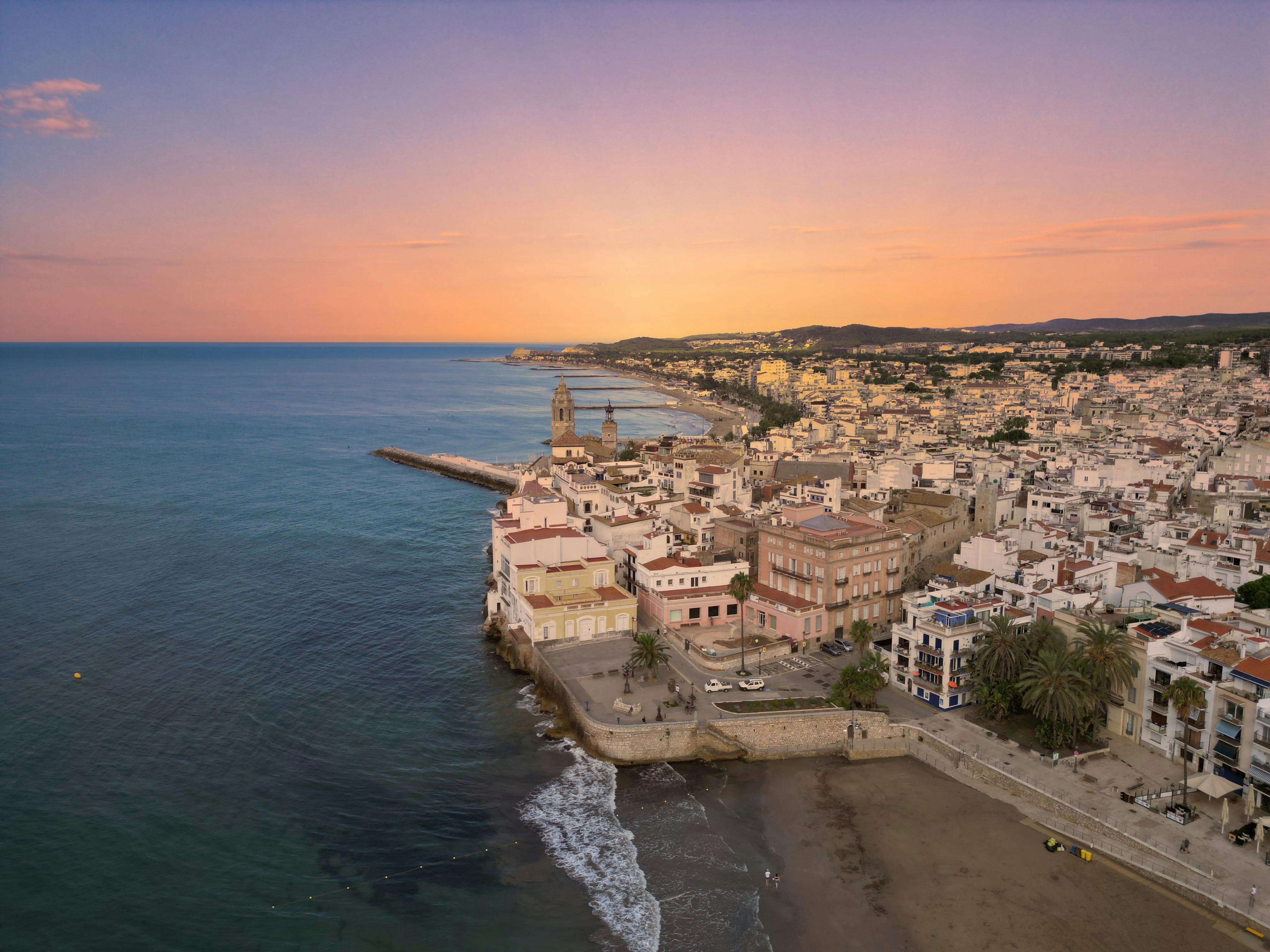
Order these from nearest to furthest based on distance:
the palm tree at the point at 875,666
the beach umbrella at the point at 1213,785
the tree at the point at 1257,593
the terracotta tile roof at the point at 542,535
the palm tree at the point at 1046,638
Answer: the beach umbrella at the point at 1213,785 < the palm tree at the point at 1046,638 < the palm tree at the point at 875,666 < the tree at the point at 1257,593 < the terracotta tile roof at the point at 542,535

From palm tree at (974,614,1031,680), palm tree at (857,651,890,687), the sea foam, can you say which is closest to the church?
palm tree at (857,651,890,687)

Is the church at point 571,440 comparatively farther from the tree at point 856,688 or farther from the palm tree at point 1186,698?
the palm tree at point 1186,698

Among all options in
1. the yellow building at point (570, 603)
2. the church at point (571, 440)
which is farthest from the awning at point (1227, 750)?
the church at point (571, 440)

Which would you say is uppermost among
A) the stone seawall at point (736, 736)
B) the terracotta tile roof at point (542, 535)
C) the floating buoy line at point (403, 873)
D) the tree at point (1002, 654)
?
the terracotta tile roof at point (542, 535)

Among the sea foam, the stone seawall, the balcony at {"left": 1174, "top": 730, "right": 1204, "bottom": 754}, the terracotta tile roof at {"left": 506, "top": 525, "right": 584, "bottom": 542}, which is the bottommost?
the sea foam

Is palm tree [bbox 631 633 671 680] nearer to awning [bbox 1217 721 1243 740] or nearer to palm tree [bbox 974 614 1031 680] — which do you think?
palm tree [bbox 974 614 1031 680]

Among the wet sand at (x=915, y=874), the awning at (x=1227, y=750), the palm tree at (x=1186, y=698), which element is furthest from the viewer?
the palm tree at (x=1186, y=698)

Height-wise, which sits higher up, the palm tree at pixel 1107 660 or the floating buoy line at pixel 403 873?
the palm tree at pixel 1107 660
